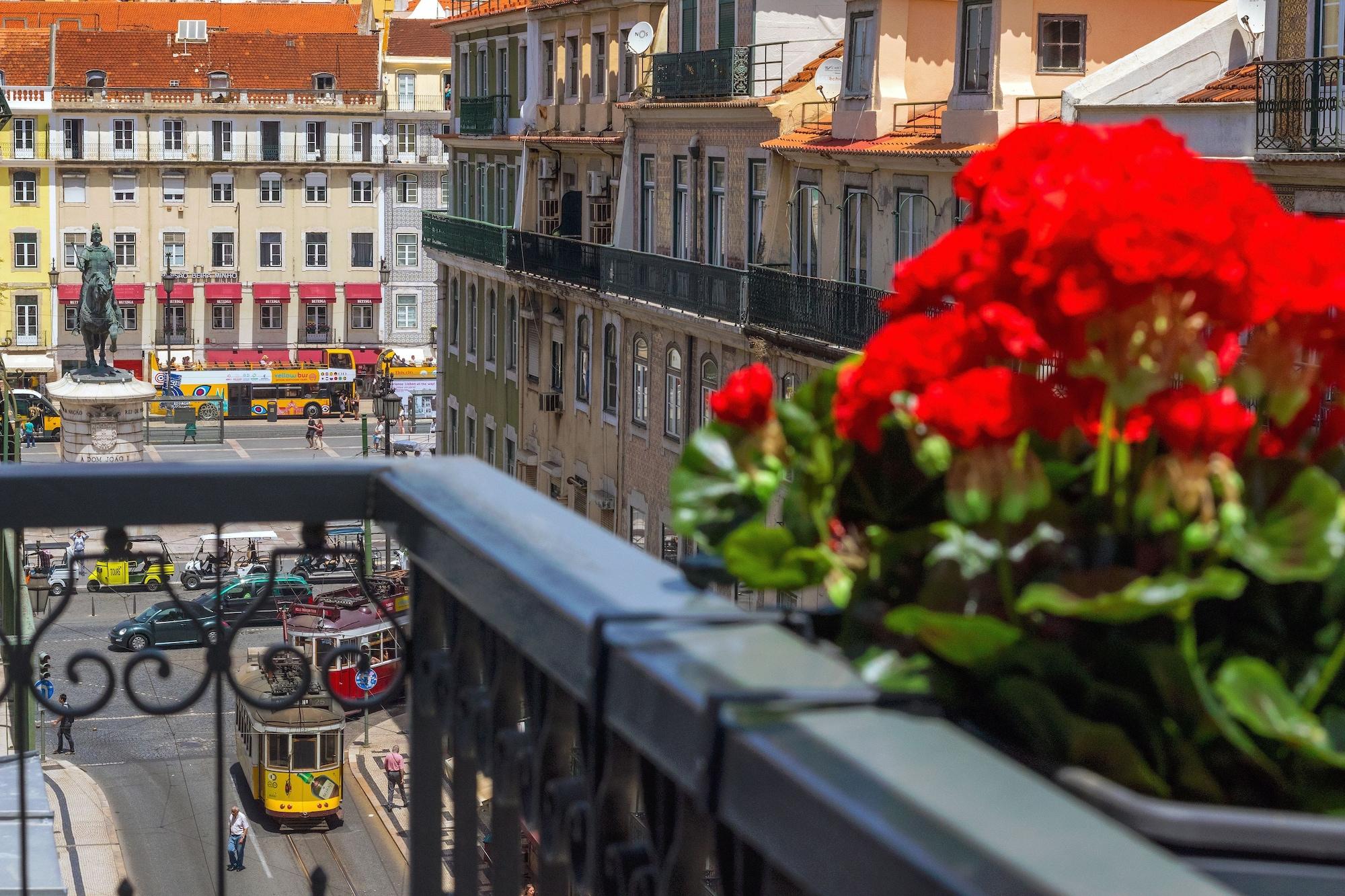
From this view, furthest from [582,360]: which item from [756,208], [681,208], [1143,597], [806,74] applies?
[1143,597]

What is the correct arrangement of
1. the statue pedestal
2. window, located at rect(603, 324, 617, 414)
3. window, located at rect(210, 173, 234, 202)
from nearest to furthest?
the statue pedestal < window, located at rect(603, 324, 617, 414) < window, located at rect(210, 173, 234, 202)

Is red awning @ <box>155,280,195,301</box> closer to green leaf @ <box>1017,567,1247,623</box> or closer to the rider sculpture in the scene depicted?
the rider sculpture

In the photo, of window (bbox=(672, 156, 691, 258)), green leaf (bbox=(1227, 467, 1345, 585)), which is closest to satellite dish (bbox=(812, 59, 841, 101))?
window (bbox=(672, 156, 691, 258))

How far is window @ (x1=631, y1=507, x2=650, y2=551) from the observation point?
3156 cm

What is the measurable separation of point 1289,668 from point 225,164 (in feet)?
233

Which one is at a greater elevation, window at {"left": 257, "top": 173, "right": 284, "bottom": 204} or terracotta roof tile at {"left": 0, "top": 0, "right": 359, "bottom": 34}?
terracotta roof tile at {"left": 0, "top": 0, "right": 359, "bottom": 34}

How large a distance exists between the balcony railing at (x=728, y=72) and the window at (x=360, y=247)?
43.1 meters

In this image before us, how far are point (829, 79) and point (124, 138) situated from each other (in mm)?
48086

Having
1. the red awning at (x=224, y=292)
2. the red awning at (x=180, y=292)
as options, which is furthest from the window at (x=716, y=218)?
the red awning at (x=224, y=292)

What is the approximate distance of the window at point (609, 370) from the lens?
3328 centimetres

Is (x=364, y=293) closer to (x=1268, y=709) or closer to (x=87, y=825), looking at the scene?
(x=87, y=825)

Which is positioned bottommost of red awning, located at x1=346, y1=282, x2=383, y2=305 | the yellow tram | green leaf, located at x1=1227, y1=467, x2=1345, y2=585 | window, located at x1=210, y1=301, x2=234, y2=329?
the yellow tram

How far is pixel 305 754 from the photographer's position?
90.9 ft

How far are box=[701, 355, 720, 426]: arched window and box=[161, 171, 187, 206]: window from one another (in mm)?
44823
